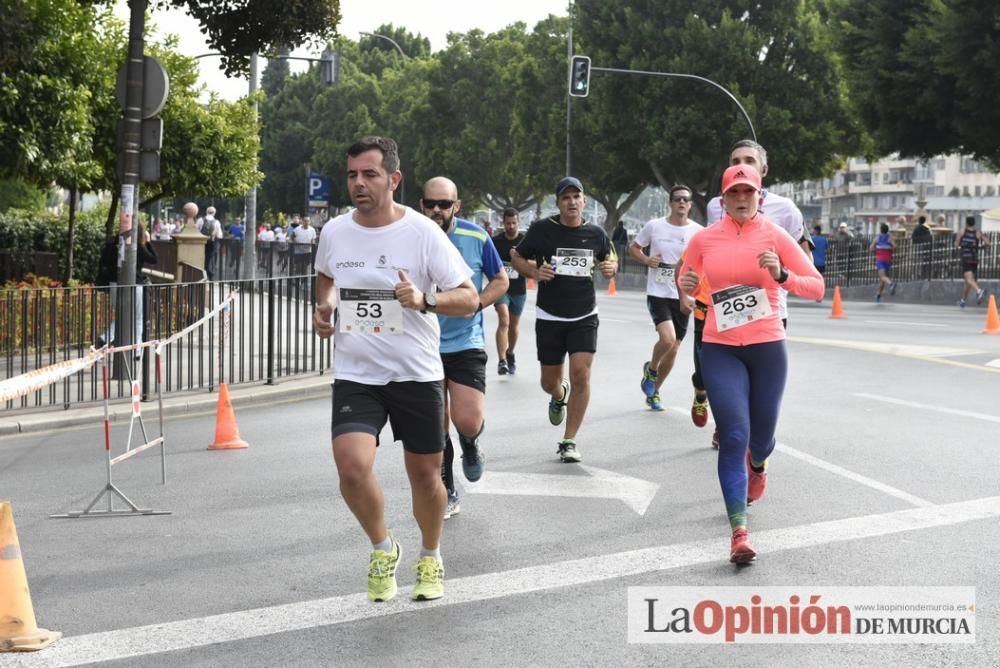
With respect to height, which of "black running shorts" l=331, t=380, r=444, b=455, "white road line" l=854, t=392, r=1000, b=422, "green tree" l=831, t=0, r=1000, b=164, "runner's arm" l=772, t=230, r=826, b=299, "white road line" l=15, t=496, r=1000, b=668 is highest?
"green tree" l=831, t=0, r=1000, b=164

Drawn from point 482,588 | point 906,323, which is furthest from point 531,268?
point 906,323

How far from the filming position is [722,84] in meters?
49.9

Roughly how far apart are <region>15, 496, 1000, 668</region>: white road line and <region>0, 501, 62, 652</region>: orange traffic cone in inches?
2.7

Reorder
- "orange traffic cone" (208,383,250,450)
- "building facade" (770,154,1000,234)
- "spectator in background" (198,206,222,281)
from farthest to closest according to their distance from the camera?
"building facade" (770,154,1000,234) < "spectator in background" (198,206,222,281) < "orange traffic cone" (208,383,250,450)

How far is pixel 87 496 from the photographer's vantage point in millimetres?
8656

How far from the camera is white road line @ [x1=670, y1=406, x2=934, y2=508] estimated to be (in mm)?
8094

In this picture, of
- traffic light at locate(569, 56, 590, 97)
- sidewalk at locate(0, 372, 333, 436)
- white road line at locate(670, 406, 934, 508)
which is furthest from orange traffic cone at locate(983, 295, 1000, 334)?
traffic light at locate(569, 56, 590, 97)

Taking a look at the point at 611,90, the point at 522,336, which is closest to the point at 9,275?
the point at 522,336

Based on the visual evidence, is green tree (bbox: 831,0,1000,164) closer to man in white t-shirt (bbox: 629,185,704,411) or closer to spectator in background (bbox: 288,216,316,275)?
spectator in background (bbox: 288,216,316,275)

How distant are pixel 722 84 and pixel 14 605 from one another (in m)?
46.5

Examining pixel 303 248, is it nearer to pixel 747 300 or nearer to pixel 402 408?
pixel 747 300

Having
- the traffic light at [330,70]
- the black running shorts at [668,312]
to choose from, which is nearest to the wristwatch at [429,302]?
the black running shorts at [668,312]

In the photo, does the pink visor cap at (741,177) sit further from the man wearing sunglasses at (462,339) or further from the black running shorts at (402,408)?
the black running shorts at (402,408)

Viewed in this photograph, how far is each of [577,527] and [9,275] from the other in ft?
50.4
